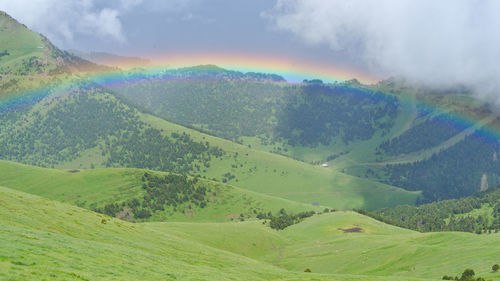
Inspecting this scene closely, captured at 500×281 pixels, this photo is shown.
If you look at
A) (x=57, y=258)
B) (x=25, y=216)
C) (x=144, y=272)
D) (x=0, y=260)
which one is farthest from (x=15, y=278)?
(x=25, y=216)

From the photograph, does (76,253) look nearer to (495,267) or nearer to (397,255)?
(495,267)

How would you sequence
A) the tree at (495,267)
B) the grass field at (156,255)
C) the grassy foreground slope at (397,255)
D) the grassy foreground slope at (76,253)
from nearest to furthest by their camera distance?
the grassy foreground slope at (76,253)
the grass field at (156,255)
the tree at (495,267)
the grassy foreground slope at (397,255)

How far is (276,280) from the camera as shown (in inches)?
2899

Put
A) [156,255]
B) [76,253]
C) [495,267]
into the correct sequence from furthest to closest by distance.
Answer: [495,267] → [156,255] → [76,253]

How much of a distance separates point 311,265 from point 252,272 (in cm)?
8601

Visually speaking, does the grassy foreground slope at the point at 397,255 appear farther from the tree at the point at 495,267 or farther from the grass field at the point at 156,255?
the tree at the point at 495,267

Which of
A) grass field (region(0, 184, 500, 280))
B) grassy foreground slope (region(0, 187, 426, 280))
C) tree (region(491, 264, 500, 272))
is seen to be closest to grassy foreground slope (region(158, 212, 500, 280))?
grass field (region(0, 184, 500, 280))

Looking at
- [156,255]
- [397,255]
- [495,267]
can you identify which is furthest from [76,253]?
[397,255]

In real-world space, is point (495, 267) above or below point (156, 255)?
above

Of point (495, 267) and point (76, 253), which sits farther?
point (495, 267)

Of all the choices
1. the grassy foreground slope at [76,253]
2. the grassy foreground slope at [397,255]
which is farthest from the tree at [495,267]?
the grassy foreground slope at [76,253]

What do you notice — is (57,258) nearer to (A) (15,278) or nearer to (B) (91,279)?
(B) (91,279)

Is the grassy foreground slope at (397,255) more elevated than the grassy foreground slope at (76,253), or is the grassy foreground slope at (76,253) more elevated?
the grassy foreground slope at (76,253)

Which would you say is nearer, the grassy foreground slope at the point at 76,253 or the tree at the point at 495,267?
the grassy foreground slope at the point at 76,253
